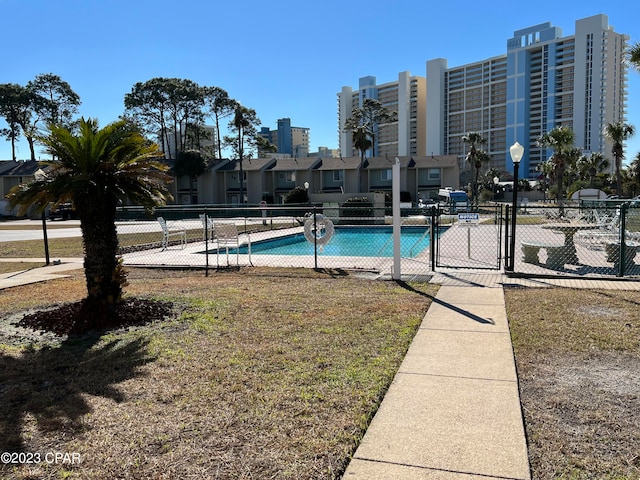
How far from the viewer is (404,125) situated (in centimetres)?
15062

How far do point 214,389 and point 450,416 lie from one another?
200 centimetres

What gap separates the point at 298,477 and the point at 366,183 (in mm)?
53190

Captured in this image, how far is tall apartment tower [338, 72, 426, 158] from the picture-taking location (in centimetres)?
15112

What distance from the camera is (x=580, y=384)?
425cm

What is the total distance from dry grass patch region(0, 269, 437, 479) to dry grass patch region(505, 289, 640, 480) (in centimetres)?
124

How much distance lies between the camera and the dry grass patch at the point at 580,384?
10.1ft

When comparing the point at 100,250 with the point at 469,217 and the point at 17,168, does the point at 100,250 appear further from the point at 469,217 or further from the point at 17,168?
the point at 17,168

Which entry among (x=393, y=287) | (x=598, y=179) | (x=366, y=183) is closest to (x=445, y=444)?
(x=393, y=287)

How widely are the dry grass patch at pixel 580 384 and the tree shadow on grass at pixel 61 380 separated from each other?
11.1 feet

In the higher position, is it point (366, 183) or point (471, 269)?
point (366, 183)

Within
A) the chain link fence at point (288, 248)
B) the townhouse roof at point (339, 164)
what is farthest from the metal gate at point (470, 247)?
the townhouse roof at point (339, 164)

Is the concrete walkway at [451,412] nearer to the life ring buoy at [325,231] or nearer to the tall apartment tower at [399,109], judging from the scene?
the life ring buoy at [325,231]

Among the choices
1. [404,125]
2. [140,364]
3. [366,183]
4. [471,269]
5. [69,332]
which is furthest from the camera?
[404,125]

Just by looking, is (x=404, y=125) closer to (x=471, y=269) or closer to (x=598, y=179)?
(x=598, y=179)
